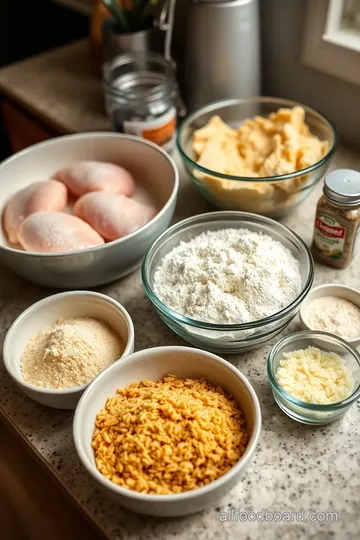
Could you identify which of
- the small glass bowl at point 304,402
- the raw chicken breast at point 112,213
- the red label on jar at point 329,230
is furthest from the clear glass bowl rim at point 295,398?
the raw chicken breast at point 112,213

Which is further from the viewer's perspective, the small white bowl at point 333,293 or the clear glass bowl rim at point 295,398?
the small white bowl at point 333,293

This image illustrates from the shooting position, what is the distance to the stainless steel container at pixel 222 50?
1.07m

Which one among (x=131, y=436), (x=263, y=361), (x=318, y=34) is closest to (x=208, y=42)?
(x=318, y=34)

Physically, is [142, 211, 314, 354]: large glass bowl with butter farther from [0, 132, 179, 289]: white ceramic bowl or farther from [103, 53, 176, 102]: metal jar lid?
[103, 53, 176, 102]: metal jar lid

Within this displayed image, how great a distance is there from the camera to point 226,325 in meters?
0.73

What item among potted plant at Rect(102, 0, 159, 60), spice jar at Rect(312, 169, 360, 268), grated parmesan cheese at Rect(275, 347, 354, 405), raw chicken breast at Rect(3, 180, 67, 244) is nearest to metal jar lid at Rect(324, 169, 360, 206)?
spice jar at Rect(312, 169, 360, 268)

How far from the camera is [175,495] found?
1.94 feet

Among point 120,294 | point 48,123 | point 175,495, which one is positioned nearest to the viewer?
point 175,495

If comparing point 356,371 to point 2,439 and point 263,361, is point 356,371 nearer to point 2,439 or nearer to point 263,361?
point 263,361

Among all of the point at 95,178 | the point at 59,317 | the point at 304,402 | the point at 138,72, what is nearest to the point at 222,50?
the point at 138,72

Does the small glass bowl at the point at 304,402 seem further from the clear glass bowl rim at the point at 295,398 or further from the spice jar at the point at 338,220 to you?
the spice jar at the point at 338,220

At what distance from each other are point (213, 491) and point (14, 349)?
351 mm

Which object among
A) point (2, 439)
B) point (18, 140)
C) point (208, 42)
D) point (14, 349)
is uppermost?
point (208, 42)

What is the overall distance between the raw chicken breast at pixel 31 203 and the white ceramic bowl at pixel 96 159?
3cm
